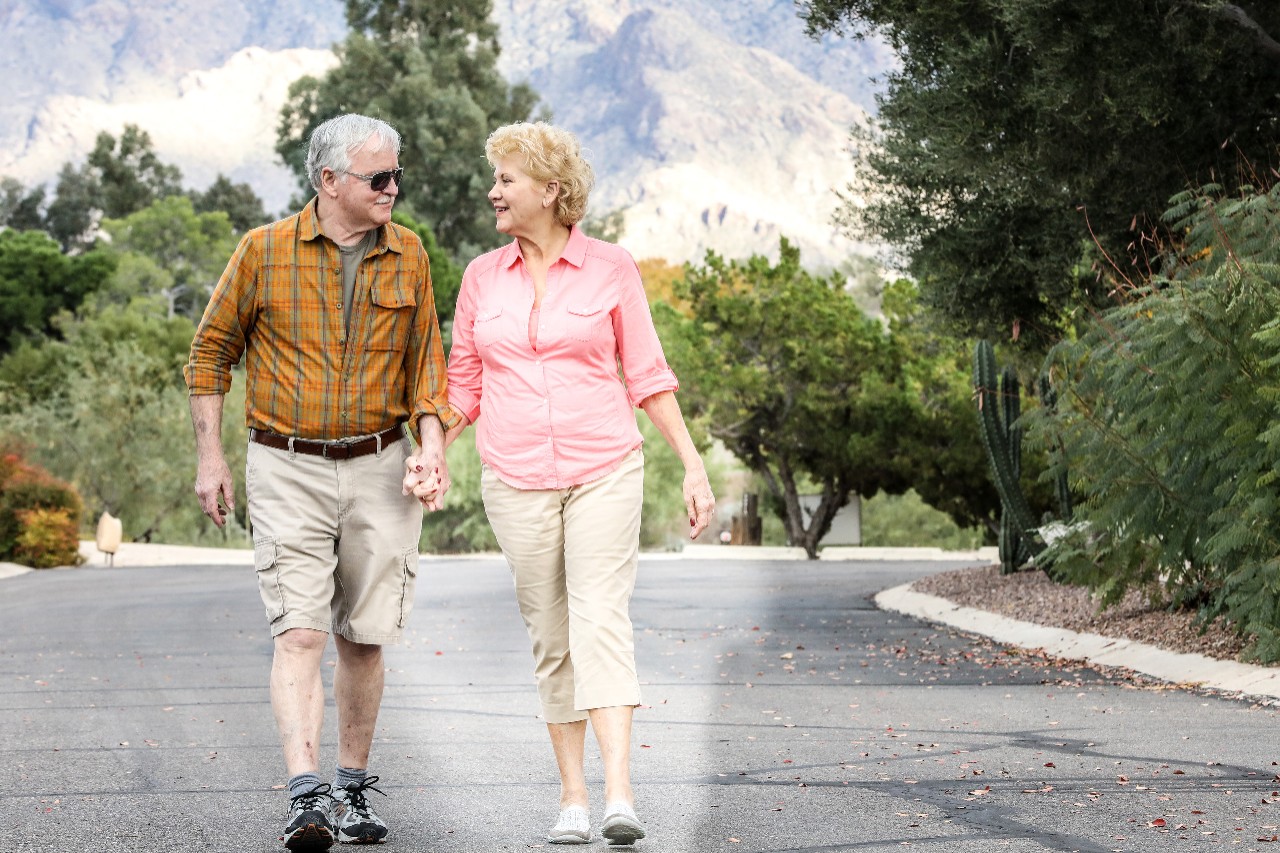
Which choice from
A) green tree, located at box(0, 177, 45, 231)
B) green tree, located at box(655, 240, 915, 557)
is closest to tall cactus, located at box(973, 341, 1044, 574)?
green tree, located at box(655, 240, 915, 557)

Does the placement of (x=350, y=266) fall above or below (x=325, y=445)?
above

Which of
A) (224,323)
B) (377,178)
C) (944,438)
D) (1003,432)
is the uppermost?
(944,438)

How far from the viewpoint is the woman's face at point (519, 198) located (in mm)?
5633

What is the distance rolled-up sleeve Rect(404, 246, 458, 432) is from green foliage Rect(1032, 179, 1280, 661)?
5401 millimetres

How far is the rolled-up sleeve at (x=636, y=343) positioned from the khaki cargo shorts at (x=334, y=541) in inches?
30.8

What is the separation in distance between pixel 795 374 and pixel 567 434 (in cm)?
3548

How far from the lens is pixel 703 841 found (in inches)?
222

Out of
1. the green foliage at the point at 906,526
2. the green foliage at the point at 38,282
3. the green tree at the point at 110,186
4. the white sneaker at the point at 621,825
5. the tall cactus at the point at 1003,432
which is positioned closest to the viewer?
the white sneaker at the point at 621,825

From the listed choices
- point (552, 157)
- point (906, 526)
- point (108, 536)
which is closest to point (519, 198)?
point (552, 157)

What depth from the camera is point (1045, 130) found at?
49.3ft

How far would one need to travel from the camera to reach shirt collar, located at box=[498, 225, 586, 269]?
5.71 m

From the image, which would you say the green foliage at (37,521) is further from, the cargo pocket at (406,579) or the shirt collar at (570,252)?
the shirt collar at (570,252)

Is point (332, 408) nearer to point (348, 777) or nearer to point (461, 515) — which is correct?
point (348, 777)

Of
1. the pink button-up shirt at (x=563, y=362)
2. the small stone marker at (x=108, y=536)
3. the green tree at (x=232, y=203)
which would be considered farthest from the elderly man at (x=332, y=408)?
the green tree at (x=232, y=203)
